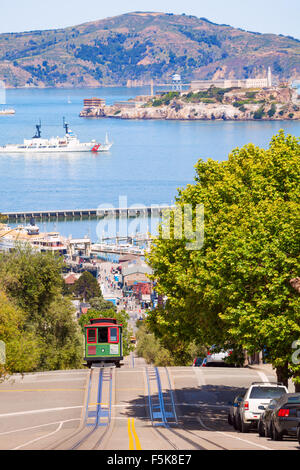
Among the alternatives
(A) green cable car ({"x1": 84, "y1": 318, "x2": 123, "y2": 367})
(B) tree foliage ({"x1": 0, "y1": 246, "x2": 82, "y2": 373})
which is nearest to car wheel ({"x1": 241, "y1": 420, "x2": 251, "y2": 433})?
(A) green cable car ({"x1": 84, "y1": 318, "x2": 123, "y2": 367})

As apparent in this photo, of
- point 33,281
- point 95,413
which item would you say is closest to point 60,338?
point 33,281

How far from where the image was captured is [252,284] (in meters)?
19.5

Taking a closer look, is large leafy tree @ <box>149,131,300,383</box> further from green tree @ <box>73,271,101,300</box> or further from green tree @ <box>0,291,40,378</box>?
green tree @ <box>73,271,101,300</box>

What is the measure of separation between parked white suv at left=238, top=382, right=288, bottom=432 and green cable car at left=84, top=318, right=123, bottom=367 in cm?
1419

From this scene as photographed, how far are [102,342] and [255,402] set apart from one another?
1487 cm

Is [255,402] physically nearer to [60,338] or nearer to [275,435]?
[275,435]

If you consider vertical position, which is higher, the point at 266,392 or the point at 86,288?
the point at 266,392

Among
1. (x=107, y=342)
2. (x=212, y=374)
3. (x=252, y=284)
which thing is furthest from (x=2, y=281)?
(x=252, y=284)

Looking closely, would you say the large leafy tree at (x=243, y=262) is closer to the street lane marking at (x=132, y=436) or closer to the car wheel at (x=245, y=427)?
the car wheel at (x=245, y=427)

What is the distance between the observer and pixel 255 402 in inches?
704

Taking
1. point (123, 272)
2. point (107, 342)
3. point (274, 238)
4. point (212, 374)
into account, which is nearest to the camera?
point (274, 238)

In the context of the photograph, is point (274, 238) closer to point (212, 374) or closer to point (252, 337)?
point (252, 337)

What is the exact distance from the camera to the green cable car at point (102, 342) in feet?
105
